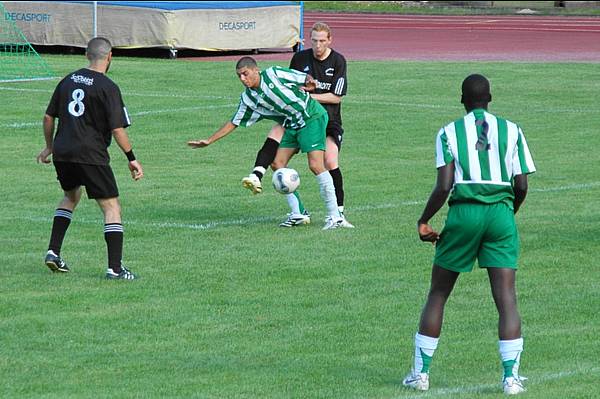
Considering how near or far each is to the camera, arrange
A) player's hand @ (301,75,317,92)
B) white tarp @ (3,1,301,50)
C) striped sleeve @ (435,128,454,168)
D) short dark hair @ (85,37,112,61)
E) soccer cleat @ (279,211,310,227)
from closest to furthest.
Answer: striped sleeve @ (435,128,454,168) → short dark hair @ (85,37,112,61) → player's hand @ (301,75,317,92) → soccer cleat @ (279,211,310,227) → white tarp @ (3,1,301,50)

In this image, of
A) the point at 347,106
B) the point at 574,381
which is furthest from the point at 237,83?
the point at 574,381

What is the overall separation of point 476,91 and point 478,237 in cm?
82

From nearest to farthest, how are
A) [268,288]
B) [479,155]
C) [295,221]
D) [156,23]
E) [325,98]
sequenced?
[479,155]
[268,288]
[295,221]
[325,98]
[156,23]

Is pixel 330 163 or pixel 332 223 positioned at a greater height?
pixel 330 163

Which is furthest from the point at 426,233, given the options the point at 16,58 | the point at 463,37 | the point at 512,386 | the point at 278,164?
the point at 463,37

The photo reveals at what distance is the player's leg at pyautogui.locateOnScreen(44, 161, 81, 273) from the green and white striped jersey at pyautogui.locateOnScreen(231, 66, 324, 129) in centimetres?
245

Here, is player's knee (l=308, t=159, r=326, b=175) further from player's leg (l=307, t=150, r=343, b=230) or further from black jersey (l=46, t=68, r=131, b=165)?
black jersey (l=46, t=68, r=131, b=165)

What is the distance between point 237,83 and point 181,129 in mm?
7274

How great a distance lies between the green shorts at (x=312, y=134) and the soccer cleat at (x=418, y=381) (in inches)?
235

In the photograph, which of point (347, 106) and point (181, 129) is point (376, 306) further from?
point (347, 106)

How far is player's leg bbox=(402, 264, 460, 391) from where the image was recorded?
7.95m

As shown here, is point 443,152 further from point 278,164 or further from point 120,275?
point 278,164

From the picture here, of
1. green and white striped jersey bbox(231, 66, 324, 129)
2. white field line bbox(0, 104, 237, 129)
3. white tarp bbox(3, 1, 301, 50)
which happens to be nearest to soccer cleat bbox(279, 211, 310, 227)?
green and white striped jersey bbox(231, 66, 324, 129)

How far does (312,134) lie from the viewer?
13766 mm
